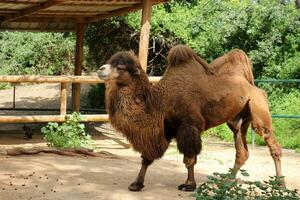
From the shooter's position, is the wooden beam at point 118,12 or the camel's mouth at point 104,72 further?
the wooden beam at point 118,12

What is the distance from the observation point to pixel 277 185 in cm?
508

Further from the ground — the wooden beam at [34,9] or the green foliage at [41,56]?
the wooden beam at [34,9]

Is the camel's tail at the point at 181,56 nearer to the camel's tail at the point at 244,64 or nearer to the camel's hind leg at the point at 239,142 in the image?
the camel's tail at the point at 244,64

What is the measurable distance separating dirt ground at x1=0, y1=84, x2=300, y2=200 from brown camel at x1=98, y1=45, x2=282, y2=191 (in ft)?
1.42

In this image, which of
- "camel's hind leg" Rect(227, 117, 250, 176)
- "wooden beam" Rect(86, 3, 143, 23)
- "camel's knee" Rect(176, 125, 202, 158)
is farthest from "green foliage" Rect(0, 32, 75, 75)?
"camel's knee" Rect(176, 125, 202, 158)

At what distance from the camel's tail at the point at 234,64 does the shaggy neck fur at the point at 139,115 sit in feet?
4.06

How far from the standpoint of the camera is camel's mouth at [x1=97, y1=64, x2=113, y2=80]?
608 cm

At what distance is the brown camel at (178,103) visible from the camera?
627 centimetres

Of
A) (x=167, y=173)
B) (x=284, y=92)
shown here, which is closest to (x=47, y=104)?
(x=284, y=92)

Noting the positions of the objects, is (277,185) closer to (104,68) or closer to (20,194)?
(104,68)

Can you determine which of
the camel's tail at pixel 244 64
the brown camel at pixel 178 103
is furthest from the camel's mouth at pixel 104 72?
the camel's tail at pixel 244 64

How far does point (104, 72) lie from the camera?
611 cm

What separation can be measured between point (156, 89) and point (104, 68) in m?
0.79

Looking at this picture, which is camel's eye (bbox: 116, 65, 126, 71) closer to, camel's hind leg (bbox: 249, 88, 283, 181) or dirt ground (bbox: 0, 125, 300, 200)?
dirt ground (bbox: 0, 125, 300, 200)
